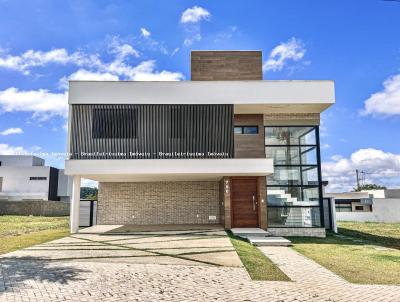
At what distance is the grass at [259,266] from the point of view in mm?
6454

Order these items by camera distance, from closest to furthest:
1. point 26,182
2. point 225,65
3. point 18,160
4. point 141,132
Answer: point 141,132
point 225,65
point 26,182
point 18,160

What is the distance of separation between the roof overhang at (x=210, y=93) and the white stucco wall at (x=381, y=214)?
15.6 m

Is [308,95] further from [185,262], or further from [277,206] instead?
[185,262]

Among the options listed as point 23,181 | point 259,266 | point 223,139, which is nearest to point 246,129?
point 223,139

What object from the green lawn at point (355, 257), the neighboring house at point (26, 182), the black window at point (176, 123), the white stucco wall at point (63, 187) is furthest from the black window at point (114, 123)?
the white stucco wall at point (63, 187)

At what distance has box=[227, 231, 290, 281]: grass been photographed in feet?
21.2

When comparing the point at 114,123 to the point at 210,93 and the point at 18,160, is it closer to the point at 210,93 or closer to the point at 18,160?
the point at 210,93

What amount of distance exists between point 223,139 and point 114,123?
4586 mm

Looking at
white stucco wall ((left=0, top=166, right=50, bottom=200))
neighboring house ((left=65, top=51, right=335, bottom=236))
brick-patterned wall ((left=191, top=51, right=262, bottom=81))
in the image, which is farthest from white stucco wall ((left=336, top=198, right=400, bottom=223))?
white stucco wall ((left=0, top=166, right=50, bottom=200))

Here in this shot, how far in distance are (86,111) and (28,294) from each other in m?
9.12

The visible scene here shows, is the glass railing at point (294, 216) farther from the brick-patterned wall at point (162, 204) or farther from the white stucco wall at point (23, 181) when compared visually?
the white stucco wall at point (23, 181)

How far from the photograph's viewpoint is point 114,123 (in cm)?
1302

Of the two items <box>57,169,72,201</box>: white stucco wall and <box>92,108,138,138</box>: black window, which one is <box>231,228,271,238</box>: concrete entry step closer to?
<box>92,108,138,138</box>: black window

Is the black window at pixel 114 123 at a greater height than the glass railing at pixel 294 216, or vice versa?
the black window at pixel 114 123
